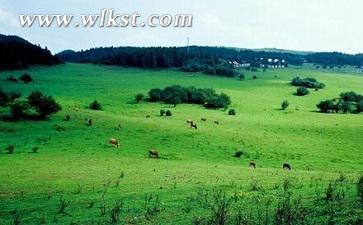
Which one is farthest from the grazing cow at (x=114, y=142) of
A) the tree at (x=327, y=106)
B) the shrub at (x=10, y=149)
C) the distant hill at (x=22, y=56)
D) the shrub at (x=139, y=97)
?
the distant hill at (x=22, y=56)

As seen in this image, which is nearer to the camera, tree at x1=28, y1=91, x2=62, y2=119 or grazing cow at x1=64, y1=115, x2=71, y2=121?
grazing cow at x1=64, y1=115, x2=71, y2=121

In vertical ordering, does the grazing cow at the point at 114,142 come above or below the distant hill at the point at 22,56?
below

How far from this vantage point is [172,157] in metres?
44.8

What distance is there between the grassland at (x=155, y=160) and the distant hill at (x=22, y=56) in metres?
22.3

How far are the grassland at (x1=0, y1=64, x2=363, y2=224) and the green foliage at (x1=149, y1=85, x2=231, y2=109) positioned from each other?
126 inches

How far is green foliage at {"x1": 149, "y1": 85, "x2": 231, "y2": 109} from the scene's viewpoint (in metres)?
91.1

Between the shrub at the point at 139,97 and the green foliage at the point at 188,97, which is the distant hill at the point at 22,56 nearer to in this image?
the shrub at the point at 139,97

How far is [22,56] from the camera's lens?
135 meters

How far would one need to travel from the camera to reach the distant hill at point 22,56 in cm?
12519

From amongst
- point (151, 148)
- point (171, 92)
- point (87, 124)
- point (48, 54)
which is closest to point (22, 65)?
point (48, 54)

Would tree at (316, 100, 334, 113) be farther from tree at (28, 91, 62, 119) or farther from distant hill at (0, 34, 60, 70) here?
distant hill at (0, 34, 60, 70)

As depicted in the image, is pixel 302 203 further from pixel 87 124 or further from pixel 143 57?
pixel 143 57

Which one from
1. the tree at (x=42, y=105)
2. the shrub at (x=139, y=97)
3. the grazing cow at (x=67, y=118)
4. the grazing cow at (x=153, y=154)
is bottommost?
the shrub at (x=139, y=97)

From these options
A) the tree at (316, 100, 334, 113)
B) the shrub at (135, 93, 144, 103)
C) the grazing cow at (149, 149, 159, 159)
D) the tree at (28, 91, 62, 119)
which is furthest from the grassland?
the shrub at (135, 93, 144, 103)
